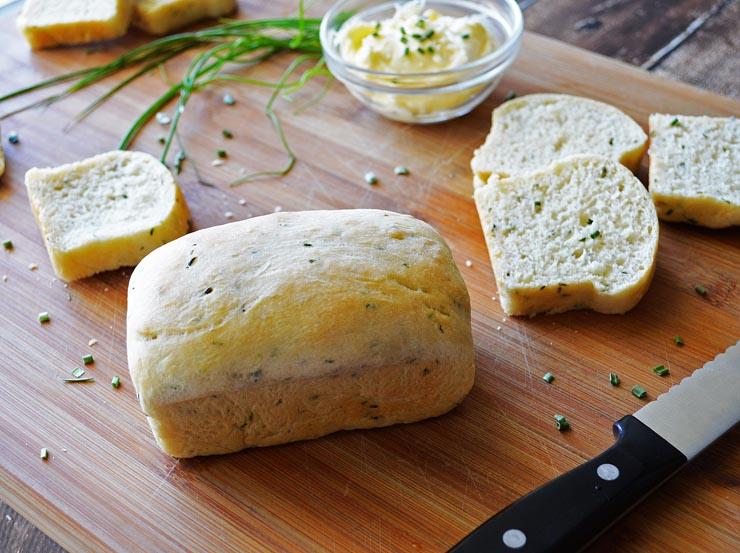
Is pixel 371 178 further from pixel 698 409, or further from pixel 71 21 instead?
pixel 71 21

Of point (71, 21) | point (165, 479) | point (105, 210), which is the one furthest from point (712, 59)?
point (165, 479)

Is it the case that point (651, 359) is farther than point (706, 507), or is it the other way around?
point (651, 359)

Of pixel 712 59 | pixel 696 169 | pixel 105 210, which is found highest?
pixel 105 210

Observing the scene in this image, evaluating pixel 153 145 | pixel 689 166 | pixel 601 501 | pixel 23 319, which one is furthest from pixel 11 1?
pixel 601 501

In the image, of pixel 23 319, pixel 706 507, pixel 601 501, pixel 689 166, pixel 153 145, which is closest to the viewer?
pixel 601 501

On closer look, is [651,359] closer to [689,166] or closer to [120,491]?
[689,166]

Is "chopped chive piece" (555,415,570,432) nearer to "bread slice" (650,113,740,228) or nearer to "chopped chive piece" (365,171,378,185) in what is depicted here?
"bread slice" (650,113,740,228)
